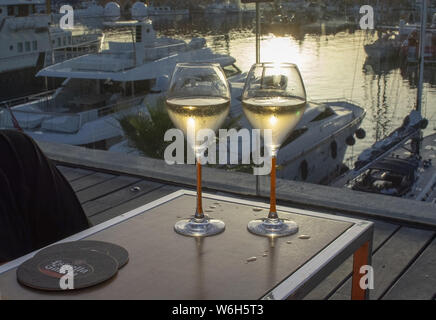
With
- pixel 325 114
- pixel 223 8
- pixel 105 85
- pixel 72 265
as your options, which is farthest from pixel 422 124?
pixel 72 265

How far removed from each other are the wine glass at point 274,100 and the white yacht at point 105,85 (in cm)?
1096

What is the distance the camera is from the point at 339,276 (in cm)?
205

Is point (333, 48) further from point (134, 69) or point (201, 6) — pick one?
point (134, 69)

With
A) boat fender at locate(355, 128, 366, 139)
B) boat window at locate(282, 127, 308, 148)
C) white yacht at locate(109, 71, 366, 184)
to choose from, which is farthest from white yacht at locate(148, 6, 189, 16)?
boat window at locate(282, 127, 308, 148)

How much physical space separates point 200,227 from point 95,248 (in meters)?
0.21

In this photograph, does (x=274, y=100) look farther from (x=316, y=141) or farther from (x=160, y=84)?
(x=160, y=84)

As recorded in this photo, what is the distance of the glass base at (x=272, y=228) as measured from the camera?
3.95ft

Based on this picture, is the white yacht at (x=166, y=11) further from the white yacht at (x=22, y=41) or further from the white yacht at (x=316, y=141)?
the white yacht at (x=316, y=141)

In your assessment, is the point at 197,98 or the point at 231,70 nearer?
the point at 197,98

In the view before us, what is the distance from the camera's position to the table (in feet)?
3.18

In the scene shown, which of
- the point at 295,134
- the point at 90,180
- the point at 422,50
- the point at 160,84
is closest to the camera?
the point at 90,180

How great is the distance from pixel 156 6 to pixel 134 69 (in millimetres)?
10696
